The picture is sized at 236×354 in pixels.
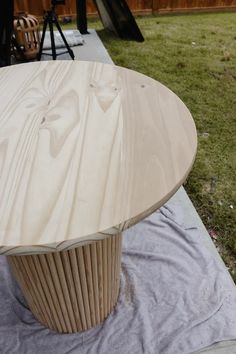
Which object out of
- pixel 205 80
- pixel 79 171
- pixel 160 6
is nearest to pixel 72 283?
pixel 79 171

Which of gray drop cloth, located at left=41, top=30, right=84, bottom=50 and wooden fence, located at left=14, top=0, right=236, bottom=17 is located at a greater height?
wooden fence, located at left=14, top=0, right=236, bottom=17

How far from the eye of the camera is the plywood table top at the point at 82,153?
0.77 meters

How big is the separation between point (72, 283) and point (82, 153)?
495 mm

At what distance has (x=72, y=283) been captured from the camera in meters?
1.17

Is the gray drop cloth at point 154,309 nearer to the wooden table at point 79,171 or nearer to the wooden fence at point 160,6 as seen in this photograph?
the wooden table at point 79,171

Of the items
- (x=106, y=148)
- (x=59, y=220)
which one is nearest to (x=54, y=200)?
(x=59, y=220)

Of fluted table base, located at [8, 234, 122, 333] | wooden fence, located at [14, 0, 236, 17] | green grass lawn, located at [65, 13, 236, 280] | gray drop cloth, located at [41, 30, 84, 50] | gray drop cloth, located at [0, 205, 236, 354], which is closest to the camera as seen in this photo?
fluted table base, located at [8, 234, 122, 333]

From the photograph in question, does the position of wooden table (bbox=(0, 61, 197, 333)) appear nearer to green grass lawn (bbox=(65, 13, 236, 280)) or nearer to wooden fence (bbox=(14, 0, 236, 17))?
green grass lawn (bbox=(65, 13, 236, 280))

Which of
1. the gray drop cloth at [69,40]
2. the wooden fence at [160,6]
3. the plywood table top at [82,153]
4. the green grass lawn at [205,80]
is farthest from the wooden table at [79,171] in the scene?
the wooden fence at [160,6]

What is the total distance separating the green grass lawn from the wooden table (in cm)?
94

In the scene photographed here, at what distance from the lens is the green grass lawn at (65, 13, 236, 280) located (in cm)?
211

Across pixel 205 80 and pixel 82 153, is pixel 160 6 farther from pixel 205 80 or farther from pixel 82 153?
pixel 82 153

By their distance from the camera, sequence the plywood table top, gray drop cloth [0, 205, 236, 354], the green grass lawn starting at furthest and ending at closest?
1. the green grass lawn
2. gray drop cloth [0, 205, 236, 354]
3. the plywood table top

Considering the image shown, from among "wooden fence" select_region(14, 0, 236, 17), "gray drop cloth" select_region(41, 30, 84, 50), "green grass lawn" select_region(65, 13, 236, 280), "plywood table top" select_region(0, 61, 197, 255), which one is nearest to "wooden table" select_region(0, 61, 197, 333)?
"plywood table top" select_region(0, 61, 197, 255)
